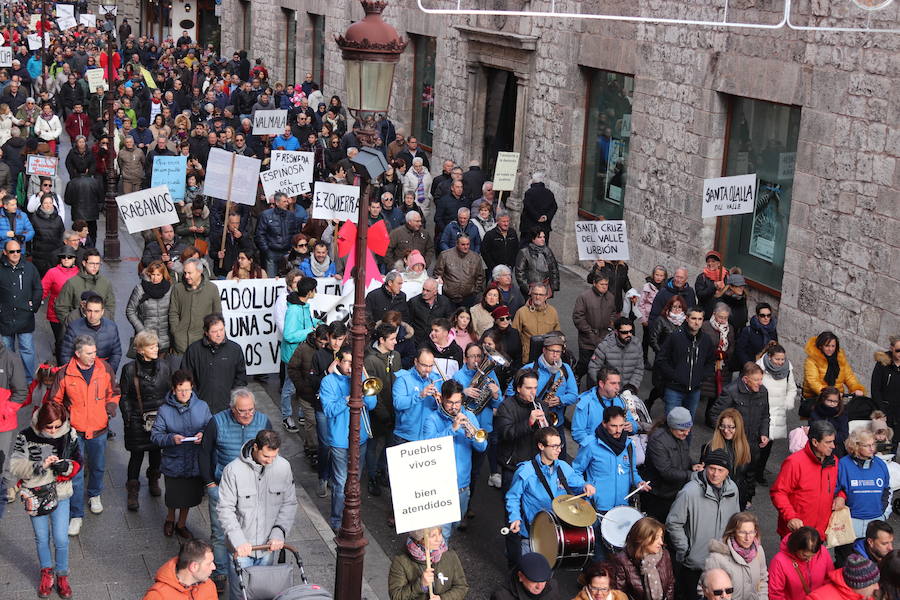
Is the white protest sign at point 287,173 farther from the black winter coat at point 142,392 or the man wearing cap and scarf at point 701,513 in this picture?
the man wearing cap and scarf at point 701,513

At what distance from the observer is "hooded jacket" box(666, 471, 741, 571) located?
8867mm

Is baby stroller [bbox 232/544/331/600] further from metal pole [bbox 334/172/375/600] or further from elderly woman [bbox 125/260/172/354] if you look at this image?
elderly woman [bbox 125/260/172/354]

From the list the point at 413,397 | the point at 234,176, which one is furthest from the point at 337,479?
the point at 234,176

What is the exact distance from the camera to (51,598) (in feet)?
30.5

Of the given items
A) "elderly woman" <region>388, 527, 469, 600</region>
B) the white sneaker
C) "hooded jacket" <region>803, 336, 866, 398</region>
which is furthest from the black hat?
"hooded jacket" <region>803, 336, 866, 398</region>

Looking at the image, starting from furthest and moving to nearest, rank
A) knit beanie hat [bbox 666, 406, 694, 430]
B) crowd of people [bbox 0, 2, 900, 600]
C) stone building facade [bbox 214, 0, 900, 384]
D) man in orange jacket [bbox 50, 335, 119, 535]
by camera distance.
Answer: stone building facade [bbox 214, 0, 900, 384], man in orange jacket [bbox 50, 335, 119, 535], knit beanie hat [bbox 666, 406, 694, 430], crowd of people [bbox 0, 2, 900, 600]

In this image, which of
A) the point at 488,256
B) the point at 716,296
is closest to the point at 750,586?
the point at 716,296

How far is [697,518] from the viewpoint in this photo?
8.86 meters

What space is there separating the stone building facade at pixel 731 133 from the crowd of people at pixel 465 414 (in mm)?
1461

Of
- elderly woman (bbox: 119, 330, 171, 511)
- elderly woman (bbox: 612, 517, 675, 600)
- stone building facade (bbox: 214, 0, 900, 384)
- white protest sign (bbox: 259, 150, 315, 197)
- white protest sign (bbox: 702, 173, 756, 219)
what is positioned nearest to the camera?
elderly woman (bbox: 612, 517, 675, 600)

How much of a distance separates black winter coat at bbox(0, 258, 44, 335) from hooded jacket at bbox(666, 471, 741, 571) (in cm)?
734

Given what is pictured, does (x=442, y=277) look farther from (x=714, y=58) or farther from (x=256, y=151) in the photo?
(x=256, y=151)

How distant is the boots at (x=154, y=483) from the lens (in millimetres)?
11094

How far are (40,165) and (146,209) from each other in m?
3.65
